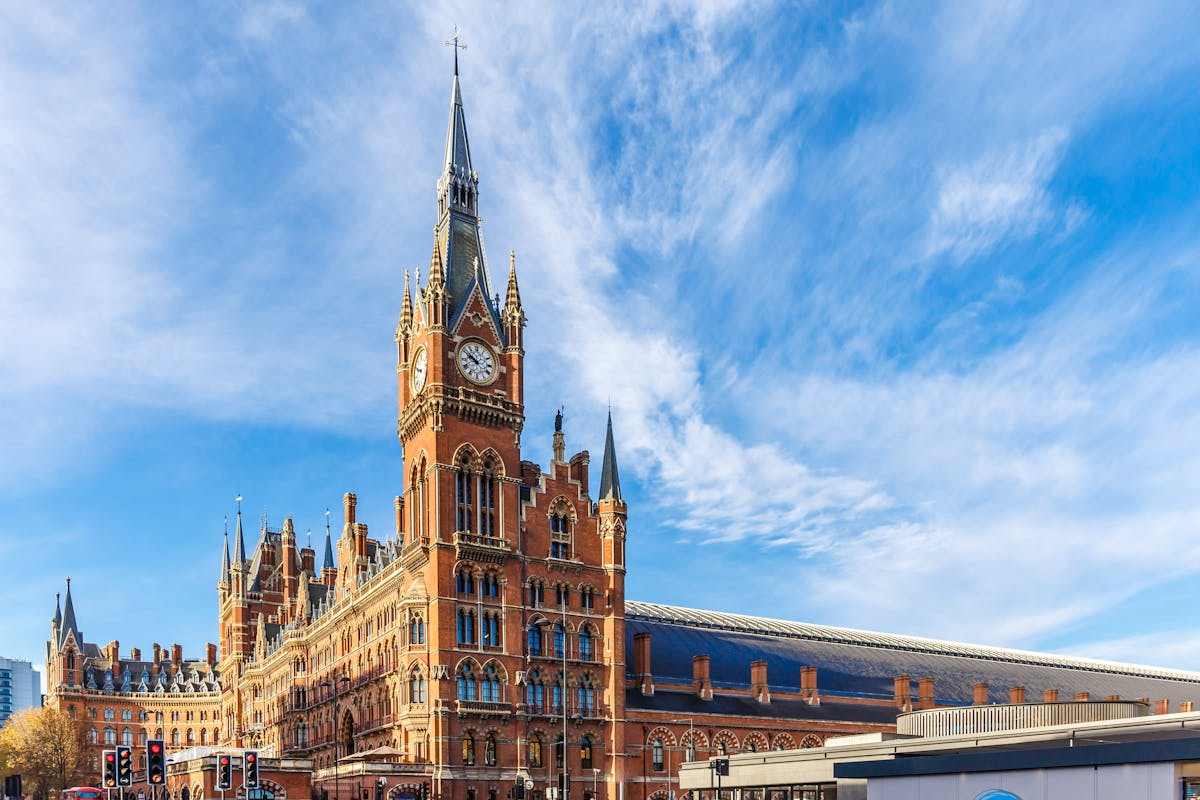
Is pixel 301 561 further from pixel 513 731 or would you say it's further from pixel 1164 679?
pixel 1164 679

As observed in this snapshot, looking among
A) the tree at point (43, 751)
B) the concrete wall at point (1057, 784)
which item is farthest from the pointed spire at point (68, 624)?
the concrete wall at point (1057, 784)

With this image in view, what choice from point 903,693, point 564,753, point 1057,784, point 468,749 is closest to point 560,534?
point 468,749

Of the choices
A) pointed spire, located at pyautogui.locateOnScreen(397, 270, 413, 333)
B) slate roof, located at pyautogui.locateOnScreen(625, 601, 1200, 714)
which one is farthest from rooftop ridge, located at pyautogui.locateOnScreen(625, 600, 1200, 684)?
pointed spire, located at pyautogui.locateOnScreen(397, 270, 413, 333)

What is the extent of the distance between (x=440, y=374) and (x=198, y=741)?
370 feet

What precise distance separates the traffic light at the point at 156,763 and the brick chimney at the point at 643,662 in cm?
5584

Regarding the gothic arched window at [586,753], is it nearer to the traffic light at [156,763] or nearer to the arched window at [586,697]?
the arched window at [586,697]

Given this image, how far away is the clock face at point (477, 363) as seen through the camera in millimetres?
90562

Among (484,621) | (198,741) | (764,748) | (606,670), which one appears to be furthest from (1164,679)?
(198,741)

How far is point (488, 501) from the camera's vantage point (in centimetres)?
8925

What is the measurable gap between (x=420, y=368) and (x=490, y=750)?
29.2 m

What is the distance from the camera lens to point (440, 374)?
88.4 meters

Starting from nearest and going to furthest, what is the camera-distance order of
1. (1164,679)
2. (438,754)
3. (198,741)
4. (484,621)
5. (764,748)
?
(438,754) < (484,621) < (764,748) < (1164,679) < (198,741)

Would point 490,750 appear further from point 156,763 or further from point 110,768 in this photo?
point 156,763

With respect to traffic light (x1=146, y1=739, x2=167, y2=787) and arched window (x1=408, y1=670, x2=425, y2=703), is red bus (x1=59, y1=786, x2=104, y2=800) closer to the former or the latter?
arched window (x1=408, y1=670, x2=425, y2=703)
